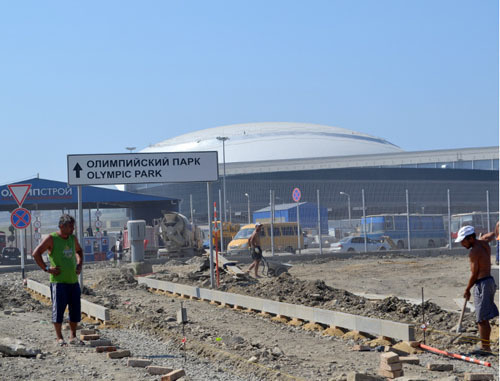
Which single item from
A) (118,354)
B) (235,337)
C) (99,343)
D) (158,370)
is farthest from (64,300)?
(158,370)

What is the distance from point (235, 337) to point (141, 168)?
834 cm

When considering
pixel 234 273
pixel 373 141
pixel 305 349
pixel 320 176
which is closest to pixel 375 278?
pixel 234 273

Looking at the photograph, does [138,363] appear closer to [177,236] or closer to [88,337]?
[88,337]

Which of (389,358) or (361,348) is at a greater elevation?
(389,358)

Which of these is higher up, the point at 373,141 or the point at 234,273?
the point at 373,141

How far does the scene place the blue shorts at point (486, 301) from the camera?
346 inches

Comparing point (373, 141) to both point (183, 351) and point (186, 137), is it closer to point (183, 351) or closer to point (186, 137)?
point (186, 137)

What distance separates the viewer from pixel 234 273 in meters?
20.2

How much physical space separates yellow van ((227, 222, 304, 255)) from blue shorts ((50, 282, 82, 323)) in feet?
95.4

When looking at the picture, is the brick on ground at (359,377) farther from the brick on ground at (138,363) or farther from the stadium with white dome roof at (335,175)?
the stadium with white dome roof at (335,175)

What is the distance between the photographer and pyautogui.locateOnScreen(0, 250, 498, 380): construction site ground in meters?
7.64

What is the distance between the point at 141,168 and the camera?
→ 58.1 feet

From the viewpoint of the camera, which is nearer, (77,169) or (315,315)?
(315,315)

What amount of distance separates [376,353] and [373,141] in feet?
362
